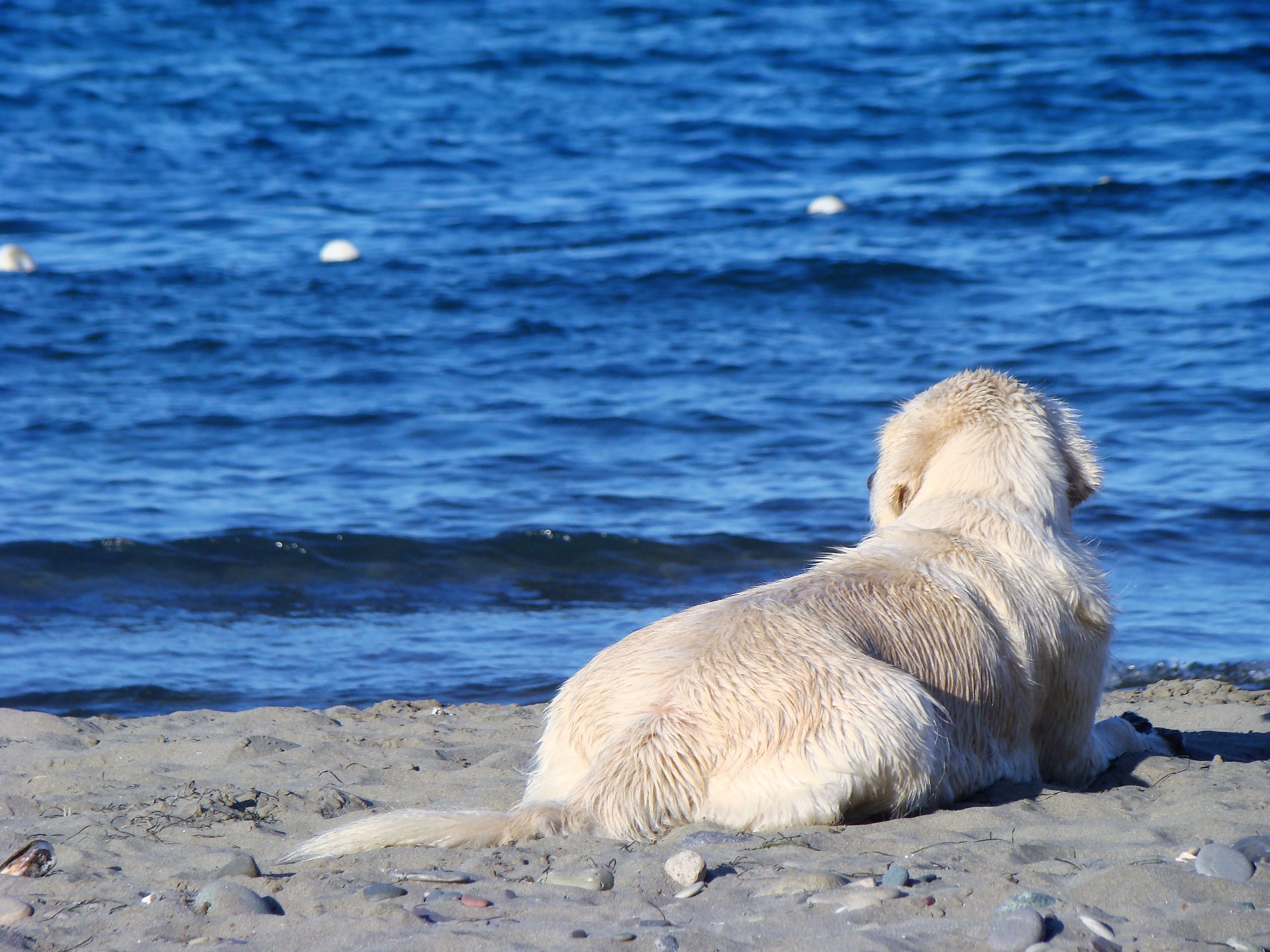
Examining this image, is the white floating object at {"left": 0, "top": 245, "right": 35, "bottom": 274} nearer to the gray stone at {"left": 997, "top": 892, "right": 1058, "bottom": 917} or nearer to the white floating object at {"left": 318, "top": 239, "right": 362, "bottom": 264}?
the white floating object at {"left": 318, "top": 239, "right": 362, "bottom": 264}

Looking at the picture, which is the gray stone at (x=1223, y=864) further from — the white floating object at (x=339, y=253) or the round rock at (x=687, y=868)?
the white floating object at (x=339, y=253)

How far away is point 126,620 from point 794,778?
15.9ft

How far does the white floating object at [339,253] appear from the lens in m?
15.2

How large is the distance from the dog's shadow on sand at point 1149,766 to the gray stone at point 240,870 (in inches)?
77.8

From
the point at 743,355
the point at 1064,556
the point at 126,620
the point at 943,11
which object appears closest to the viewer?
the point at 1064,556

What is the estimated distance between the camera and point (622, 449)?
980cm

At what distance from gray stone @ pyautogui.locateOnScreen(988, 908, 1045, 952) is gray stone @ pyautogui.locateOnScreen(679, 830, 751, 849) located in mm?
825

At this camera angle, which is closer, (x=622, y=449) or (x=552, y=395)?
(x=622, y=449)

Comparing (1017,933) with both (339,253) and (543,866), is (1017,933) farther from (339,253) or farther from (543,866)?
(339,253)

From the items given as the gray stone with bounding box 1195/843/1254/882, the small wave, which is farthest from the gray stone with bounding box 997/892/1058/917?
the small wave

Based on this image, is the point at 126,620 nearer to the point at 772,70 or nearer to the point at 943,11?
the point at 772,70

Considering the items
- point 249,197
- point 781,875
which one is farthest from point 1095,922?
point 249,197

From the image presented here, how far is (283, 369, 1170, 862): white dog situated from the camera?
3.44 meters

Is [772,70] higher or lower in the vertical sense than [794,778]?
higher
